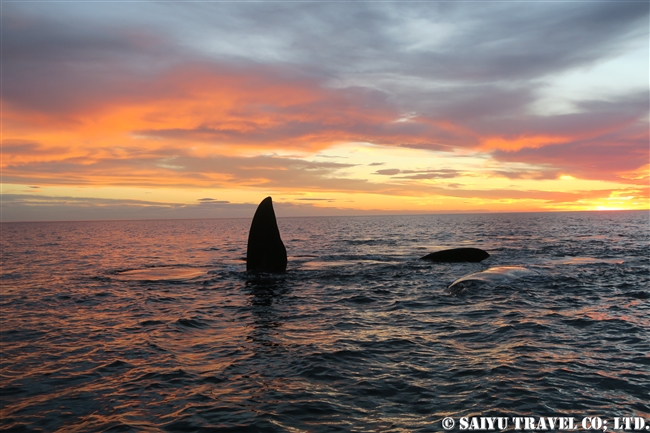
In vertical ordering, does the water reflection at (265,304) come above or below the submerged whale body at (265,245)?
below

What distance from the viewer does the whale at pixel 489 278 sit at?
57.5 feet

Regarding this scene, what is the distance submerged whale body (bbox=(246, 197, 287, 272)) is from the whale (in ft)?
32.4

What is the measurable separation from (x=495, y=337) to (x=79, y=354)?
31.9 feet

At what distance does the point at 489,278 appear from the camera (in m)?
18.8

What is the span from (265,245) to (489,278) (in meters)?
11.6

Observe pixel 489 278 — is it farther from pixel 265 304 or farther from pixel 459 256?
pixel 265 304

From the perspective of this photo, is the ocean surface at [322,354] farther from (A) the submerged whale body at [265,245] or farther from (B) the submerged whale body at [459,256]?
(B) the submerged whale body at [459,256]

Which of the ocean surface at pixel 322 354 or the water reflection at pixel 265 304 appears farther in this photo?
the water reflection at pixel 265 304

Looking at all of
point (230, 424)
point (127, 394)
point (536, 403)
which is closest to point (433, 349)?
point (536, 403)

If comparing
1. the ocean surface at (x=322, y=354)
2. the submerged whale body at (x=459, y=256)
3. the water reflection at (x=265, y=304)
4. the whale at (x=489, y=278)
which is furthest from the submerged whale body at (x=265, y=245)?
the whale at (x=489, y=278)

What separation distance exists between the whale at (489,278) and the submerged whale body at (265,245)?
32.4 ft

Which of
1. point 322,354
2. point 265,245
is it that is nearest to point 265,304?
point 322,354

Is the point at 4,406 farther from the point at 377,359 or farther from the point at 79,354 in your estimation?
the point at 377,359

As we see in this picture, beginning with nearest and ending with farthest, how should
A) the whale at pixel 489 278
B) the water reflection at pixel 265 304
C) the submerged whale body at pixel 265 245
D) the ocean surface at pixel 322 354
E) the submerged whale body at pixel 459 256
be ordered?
the ocean surface at pixel 322 354, the water reflection at pixel 265 304, the whale at pixel 489 278, the submerged whale body at pixel 265 245, the submerged whale body at pixel 459 256
